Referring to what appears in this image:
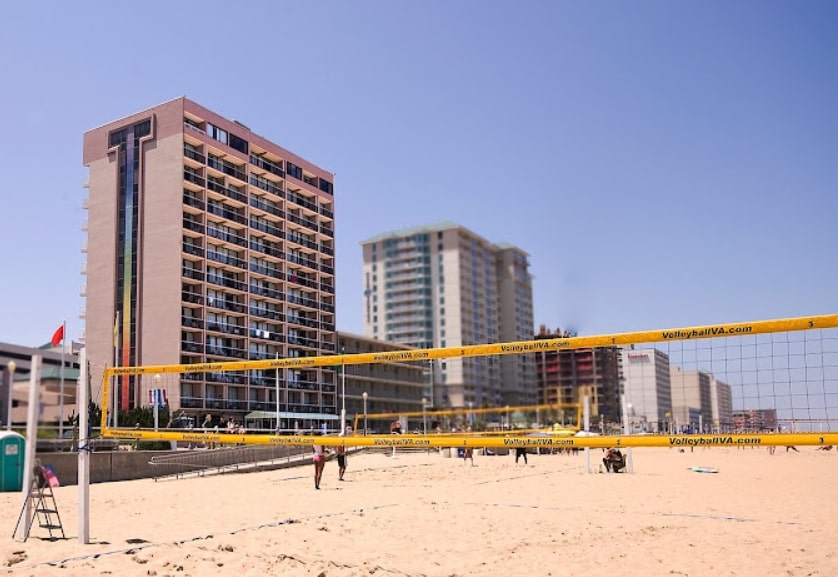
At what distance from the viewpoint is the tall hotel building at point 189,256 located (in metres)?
56.1

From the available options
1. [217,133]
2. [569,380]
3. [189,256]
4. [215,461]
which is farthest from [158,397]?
[569,380]

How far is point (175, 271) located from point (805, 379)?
52084mm

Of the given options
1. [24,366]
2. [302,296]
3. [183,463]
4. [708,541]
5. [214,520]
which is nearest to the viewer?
[24,366]

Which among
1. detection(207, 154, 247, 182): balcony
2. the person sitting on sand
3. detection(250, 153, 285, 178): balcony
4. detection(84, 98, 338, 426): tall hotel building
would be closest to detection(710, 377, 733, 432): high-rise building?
the person sitting on sand

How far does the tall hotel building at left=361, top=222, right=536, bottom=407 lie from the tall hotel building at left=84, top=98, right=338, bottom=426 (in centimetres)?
4798

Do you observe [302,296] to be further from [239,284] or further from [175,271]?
[175,271]

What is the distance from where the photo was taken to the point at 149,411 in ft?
133

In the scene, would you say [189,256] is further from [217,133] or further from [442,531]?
[442,531]

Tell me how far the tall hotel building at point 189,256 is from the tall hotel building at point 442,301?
1889 inches

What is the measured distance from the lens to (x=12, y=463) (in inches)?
657

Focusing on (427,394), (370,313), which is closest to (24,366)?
(427,394)

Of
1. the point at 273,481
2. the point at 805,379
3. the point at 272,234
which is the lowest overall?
the point at 273,481

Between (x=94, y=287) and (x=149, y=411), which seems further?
(x=94, y=287)

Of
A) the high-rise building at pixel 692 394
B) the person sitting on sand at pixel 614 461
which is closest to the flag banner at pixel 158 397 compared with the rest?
the person sitting on sand at pixel 614 461
